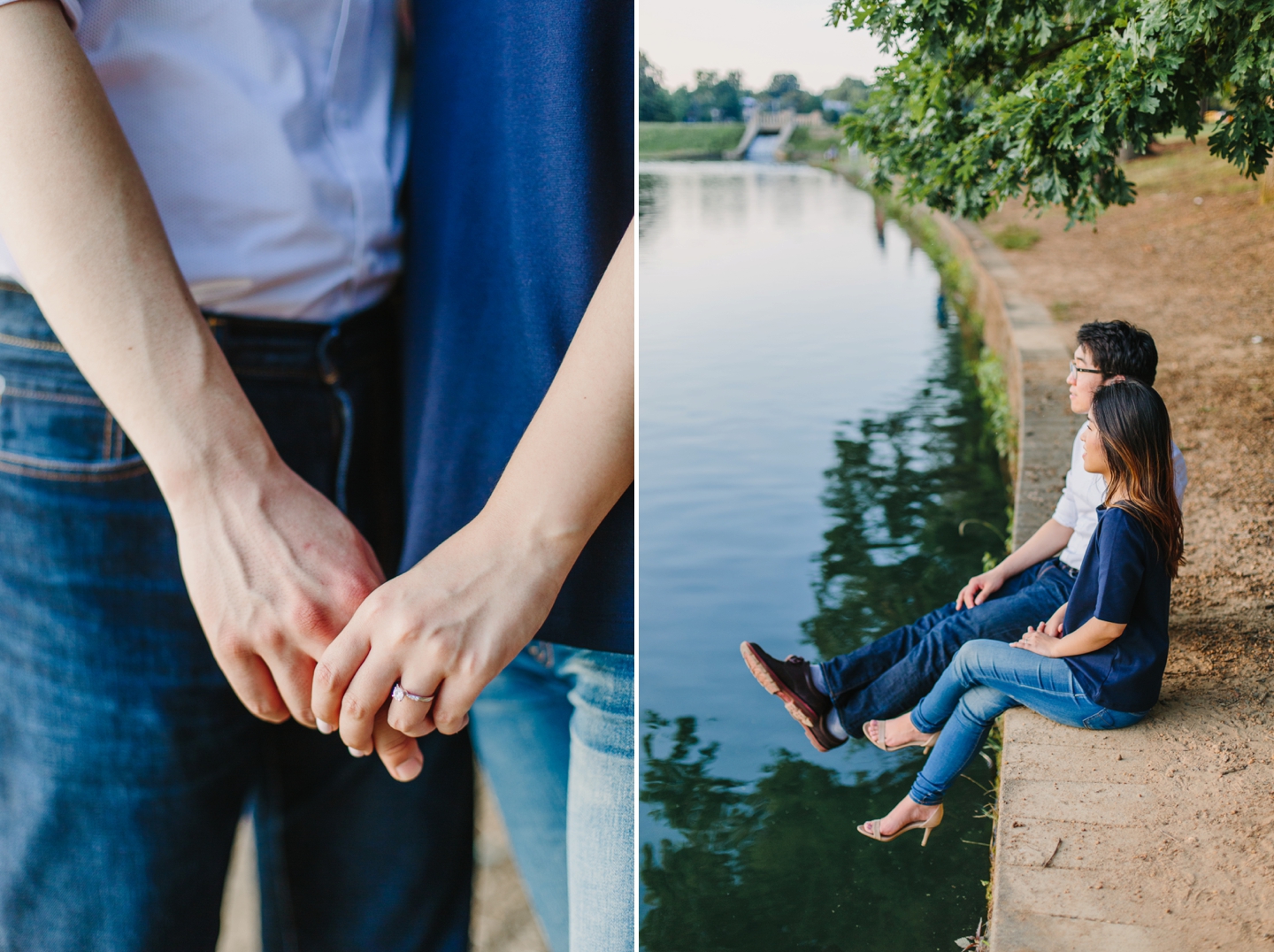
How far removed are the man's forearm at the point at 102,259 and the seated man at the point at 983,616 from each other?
485 mm

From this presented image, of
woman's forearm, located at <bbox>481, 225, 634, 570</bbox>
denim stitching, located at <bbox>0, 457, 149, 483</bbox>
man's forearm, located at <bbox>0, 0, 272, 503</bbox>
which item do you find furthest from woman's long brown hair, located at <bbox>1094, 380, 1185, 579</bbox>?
denim stitching, located at <bbox>0, 457, 149, 483</bbox>

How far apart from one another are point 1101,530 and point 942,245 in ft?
0.88

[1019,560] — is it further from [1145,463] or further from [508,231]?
[508,231]

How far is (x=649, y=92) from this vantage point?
2.19 feet

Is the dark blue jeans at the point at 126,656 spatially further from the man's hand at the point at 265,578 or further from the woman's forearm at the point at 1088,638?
the woman's forearm at the point at 1088,638

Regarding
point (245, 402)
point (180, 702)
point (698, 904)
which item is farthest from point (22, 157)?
point (698, 904)

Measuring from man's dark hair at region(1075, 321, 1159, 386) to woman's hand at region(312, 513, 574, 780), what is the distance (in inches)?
16.2

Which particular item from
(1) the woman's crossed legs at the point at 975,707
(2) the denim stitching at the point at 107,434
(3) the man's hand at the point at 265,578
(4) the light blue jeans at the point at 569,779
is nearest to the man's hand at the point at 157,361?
(3) the man's hand at the point at 265,578

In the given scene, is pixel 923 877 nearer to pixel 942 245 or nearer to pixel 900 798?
pixel 900 798

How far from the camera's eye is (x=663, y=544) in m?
0.70

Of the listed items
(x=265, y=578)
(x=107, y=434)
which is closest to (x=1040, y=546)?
(x=265, y=578)

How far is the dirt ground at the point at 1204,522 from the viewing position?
21.3 inches

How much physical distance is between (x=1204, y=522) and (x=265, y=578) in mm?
690

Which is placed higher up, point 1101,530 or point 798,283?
point 798,283
